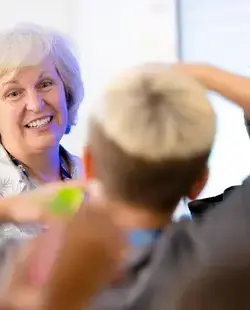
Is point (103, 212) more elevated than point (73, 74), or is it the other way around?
point (103, 212)

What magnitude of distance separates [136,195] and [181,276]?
131 mm

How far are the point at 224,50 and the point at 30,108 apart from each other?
0.79 meters

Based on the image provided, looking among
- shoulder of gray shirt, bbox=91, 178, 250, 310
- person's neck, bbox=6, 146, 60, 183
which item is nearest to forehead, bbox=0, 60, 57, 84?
person's neck, bbox=6, 146, 60, 183

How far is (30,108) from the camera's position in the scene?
1321mm

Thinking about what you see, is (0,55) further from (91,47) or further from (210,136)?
(210,136)

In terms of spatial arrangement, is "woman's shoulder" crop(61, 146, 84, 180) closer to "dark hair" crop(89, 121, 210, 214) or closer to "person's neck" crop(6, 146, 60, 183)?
"person's neck" crop(6, 146, 60, 183)

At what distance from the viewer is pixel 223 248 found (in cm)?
48

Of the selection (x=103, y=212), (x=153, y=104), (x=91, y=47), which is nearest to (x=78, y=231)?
(x=103, y=212)

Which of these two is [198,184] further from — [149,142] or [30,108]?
[30,108]

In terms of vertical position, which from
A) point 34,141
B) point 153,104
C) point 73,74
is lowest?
point 34,141

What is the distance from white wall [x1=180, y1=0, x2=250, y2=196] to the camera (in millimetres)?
1836

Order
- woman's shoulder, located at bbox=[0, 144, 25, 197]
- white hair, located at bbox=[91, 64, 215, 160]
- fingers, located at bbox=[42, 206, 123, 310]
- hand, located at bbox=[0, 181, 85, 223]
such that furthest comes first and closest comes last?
woman's shoulder, located at bbox=[0, 144, 25, 197] → hand, located at bbox=[0, 181, 85, 223] → white hair, located at bbox=[91, 64, 215, 160] → fingers, located at bbox=[42, 206, 123, 310]

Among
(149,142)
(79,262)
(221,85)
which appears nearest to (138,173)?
(149,142)

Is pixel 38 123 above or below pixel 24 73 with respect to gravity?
below
